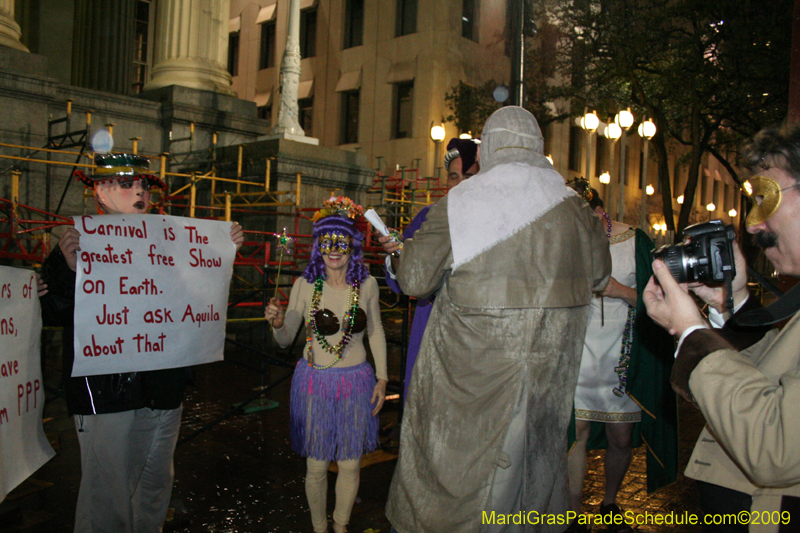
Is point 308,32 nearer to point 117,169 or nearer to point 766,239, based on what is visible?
point 117,169

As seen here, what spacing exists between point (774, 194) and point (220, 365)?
26.6ft

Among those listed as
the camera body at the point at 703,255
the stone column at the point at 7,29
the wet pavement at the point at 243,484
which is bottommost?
the wet pavement at the point at 243,484

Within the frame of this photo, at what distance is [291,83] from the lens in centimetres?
1307

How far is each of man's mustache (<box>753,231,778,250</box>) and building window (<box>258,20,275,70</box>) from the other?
2886 centimetres

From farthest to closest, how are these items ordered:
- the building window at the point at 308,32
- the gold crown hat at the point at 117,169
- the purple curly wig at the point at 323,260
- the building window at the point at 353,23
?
the building window at the point at 308,32
the building window at the point at 353,23
the purple curly wig at the point at 323,260
the gold crown hat at the point at 117,169

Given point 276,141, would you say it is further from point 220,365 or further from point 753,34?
point 753,34

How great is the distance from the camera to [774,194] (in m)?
1.75

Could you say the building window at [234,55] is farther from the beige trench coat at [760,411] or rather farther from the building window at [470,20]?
the beige trench coat at [760,411]

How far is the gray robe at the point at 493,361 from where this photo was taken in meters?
2.26

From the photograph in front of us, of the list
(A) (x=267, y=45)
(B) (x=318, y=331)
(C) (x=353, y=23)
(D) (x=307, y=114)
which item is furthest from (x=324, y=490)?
(A) (x=267, y=45)

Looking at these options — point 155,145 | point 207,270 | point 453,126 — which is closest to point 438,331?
point 207,270

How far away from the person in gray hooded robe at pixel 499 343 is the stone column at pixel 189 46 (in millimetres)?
11995

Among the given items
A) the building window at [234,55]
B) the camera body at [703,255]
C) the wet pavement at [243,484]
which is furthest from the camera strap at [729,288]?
the building window at [234,55]

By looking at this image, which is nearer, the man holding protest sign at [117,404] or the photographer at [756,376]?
the photographer at [756,376]
